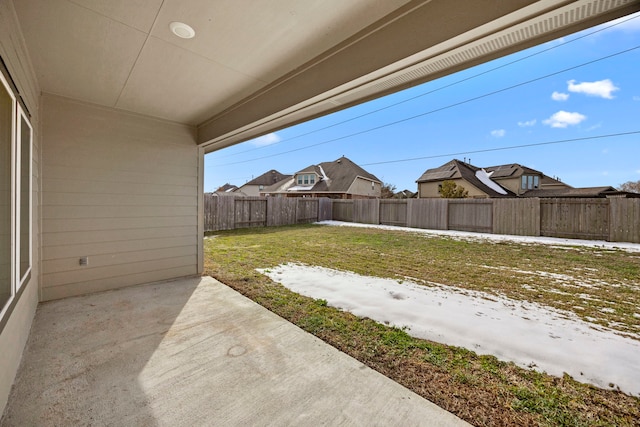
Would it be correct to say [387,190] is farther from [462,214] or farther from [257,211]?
[257,211]

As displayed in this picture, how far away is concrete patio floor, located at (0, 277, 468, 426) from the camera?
1.41 meters

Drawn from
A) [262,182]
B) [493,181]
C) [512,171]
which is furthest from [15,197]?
[262,182]

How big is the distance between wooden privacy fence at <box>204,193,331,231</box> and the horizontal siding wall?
6014 mm

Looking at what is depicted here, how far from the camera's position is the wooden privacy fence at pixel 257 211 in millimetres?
9883

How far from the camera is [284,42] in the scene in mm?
1886

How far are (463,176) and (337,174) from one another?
9.16 m

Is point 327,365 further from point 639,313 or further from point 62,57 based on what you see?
point 639,313

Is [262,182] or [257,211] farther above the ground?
[262,182]

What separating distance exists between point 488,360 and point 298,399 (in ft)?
4.62

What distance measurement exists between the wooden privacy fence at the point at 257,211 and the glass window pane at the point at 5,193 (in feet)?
26.7

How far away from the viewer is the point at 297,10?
5.12 feet

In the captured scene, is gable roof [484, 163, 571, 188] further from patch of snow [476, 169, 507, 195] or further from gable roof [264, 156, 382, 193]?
gable roof [264, 156, 382, 193]

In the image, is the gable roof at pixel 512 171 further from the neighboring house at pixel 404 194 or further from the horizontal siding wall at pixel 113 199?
the horizontal siding wall at pixel 113 199

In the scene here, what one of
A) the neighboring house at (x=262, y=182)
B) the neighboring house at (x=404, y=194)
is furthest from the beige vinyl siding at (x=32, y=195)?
the neighboring house at (x=404, y=194)
